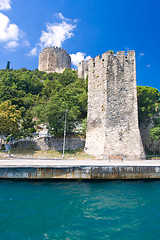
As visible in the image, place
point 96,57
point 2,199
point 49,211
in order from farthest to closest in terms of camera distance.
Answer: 1. point 96,57
2. point 2,199
3. point 49,211

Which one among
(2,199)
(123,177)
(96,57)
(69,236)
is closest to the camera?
(69,236)

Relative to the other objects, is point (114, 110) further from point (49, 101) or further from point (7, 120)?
point (7, 120)

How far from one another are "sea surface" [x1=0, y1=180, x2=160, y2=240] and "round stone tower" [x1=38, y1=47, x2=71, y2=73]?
58.5m

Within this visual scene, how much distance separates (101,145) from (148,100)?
42.5 ft

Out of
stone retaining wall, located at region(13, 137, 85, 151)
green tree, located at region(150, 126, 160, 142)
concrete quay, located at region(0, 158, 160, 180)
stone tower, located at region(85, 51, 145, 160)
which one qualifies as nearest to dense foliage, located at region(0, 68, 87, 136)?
stone retaining wall, located at region(13, 137, 85, 151)

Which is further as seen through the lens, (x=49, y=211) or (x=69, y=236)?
(x=49, y=211)

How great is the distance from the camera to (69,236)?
512 cm

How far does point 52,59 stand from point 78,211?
64935mm

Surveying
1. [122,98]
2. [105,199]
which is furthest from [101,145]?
[105,199]

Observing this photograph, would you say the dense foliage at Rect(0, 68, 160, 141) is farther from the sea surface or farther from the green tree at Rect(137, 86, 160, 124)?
the sea surface

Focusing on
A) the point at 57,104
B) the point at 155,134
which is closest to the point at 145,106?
the point at 155,134

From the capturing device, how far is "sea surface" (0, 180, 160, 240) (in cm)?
533

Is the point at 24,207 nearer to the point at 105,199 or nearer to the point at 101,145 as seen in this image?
the point at 105,199

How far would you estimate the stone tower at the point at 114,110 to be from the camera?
1878 centimetres
